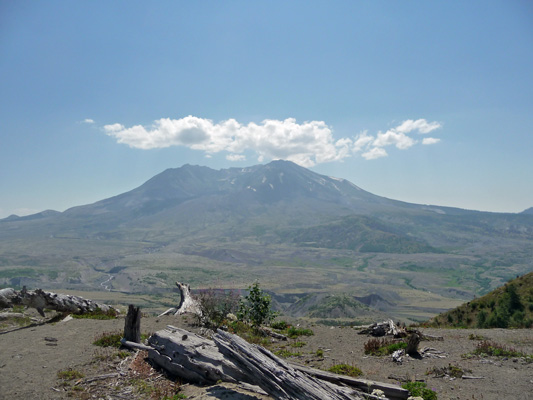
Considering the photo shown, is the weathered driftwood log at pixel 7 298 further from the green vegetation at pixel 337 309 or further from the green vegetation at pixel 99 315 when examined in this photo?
the green vegetation at pixel 337 309

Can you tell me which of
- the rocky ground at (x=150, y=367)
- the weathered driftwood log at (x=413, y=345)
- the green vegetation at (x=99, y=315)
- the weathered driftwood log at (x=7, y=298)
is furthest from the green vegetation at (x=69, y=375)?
the weathered driftwood log at (x=413, y=345)

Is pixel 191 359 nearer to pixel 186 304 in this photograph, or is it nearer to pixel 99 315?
pixel 99 315

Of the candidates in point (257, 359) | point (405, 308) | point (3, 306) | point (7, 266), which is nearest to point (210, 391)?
point (257, 359)

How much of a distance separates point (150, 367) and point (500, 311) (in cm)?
2152

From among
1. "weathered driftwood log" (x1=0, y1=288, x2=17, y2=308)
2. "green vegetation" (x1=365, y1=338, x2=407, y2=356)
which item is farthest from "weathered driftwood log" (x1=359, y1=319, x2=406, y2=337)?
"weathered driftwood log" (x1=0, y1=288, x2=17, y2=308)

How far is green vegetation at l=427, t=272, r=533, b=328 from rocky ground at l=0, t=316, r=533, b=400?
496cm

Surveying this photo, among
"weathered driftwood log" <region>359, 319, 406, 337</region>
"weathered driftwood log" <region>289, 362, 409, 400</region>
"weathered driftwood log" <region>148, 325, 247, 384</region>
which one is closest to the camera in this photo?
"weathered driftwood log" <region>289, 362, 409, 400</region>

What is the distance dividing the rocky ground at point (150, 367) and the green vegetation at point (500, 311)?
16.3ft

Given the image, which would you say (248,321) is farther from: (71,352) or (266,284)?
(266,284)

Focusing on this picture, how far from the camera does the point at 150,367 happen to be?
1014 centimetres

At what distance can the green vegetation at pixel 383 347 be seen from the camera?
12.9 metres

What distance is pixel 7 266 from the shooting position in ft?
571

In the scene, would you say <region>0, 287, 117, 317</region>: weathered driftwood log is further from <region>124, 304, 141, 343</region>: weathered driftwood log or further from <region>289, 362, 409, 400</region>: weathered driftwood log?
<region>289, 362, 409, 400</region>: weathered driftwood log

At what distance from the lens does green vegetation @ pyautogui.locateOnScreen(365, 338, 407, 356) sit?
1293 cm
